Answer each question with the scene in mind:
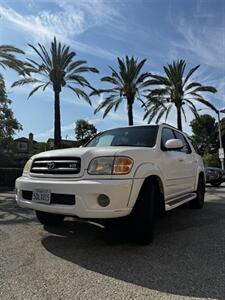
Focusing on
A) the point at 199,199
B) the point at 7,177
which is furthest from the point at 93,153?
the point at 7,177

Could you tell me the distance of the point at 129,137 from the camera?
5.81 meters

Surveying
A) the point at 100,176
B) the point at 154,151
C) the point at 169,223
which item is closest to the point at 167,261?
the point at 100,176

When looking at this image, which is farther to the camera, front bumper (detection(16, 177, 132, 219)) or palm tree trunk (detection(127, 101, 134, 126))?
palm tree trunk (detection(127, 101, 134, 126))

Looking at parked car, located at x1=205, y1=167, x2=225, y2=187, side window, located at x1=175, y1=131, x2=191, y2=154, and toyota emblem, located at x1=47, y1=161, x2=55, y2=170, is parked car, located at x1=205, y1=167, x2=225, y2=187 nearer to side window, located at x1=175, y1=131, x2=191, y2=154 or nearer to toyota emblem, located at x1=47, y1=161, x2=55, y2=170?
side window, located at x1=175, y1=131, x2=191, y2=154

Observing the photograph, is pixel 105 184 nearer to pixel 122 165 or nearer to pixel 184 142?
pixel 122 165

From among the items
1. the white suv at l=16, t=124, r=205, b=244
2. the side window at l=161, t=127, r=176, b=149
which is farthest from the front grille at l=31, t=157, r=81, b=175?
the side window at l=161, t=127, r=176, b=149

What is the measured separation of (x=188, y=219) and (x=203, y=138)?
57966 millimetres

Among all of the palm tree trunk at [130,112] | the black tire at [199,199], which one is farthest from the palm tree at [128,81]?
the black tire at [199,199]

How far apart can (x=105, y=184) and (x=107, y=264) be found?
927 mm

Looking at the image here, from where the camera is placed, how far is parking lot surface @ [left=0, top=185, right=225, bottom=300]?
3158mm

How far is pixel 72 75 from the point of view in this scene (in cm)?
2527

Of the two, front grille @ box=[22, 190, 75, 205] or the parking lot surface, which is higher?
front grille @ box=[22, 190, 75, 205]

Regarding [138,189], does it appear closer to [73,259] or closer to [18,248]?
[73,259]

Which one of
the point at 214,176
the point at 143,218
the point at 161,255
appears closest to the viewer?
the point at 161,255
